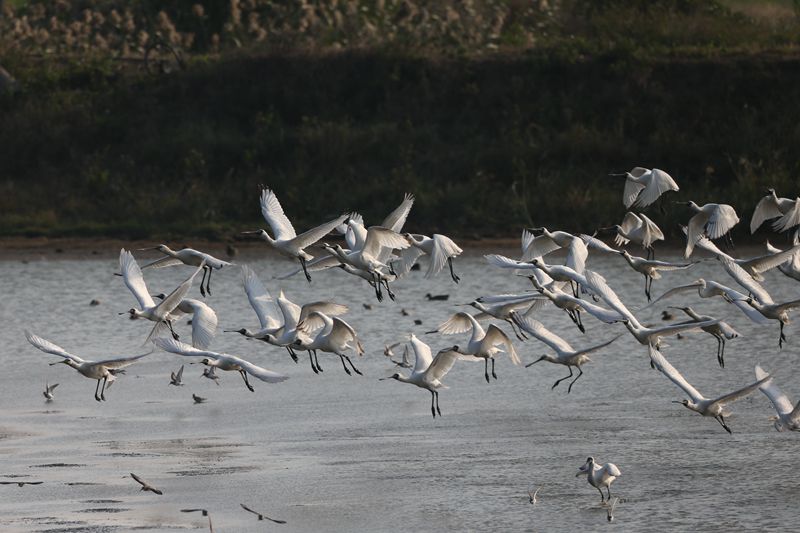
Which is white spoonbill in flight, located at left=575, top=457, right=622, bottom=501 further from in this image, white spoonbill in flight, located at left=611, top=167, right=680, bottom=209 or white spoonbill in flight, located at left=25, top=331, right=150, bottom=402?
white spoonbill in flight, located at left=25, top=331, right=150, bottom=402

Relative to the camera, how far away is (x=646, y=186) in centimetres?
1341

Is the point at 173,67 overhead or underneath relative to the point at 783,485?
underneath

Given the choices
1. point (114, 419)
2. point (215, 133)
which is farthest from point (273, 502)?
point (215, 133)

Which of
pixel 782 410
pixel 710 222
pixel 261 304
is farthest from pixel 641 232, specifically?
pixel 261 304

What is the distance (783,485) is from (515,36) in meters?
21.2

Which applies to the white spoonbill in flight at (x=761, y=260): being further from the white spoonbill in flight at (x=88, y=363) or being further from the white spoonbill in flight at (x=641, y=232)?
the white spoonbill in flight at (x=88, y=363)

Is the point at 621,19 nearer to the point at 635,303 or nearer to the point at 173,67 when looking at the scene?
the point at 173,67

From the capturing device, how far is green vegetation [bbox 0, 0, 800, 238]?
87.1ft

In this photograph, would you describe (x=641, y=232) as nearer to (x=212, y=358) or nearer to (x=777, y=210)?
(x=777, y=210)

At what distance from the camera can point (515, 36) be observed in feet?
106

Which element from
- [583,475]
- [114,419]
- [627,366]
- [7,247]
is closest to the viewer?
[583,475]

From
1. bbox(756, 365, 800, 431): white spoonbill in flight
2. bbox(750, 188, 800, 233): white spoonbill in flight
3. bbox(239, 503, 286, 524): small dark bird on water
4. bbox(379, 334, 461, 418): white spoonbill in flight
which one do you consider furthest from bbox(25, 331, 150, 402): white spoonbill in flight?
bbox(750, 188, 800, 233): white spoonbill in flight

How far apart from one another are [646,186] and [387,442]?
3224mm

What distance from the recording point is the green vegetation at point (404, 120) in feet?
87.1
